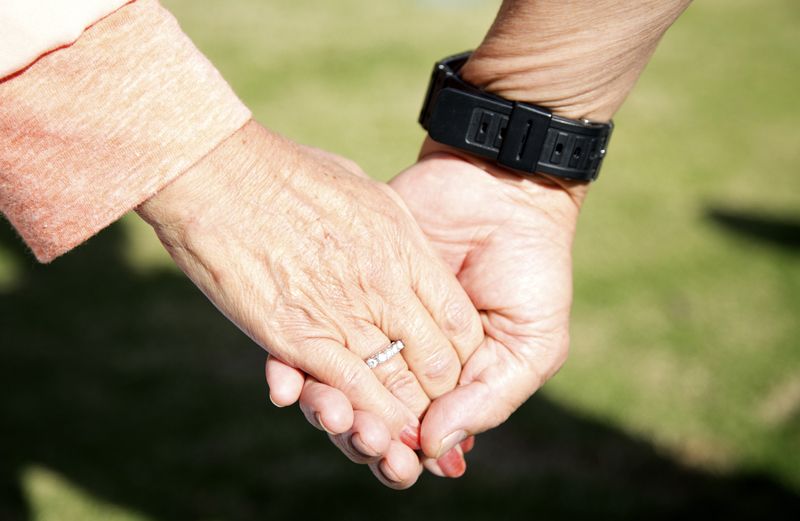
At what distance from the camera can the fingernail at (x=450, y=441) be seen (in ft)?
6.01

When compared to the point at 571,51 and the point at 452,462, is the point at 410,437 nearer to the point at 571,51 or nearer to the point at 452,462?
the point at 452,462

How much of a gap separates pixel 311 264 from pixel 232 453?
1533 millimetres

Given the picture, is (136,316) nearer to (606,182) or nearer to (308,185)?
(308,185)

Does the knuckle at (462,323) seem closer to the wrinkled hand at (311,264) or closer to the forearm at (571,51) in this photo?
the wrinkled hand at (311,264)

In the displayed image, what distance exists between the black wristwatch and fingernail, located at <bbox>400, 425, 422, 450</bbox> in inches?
27.8

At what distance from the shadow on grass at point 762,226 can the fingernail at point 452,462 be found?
322cm

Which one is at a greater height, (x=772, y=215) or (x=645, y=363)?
(x=772, y=215)

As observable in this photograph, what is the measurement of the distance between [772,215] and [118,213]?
4.29 m

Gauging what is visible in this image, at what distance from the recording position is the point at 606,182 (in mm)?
4996

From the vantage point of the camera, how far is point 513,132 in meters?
1.90

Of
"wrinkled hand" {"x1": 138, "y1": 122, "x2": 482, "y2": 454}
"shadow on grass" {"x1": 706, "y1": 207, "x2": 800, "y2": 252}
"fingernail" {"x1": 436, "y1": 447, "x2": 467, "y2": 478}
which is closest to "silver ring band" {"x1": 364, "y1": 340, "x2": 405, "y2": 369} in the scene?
"wrinkled hand" {"x1": 138, "y1": 122, "x2": 482, "y2": 454}

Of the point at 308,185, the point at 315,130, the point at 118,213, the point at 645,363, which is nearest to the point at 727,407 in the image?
the point at 645,363

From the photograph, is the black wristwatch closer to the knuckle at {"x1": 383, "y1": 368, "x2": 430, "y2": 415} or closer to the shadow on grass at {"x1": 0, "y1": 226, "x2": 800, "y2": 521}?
the knuckle at {"x1": 383, "y1": 368, "x2": 430, "y2": 415}

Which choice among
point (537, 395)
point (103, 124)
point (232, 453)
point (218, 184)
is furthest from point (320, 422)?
point (537, 395)
